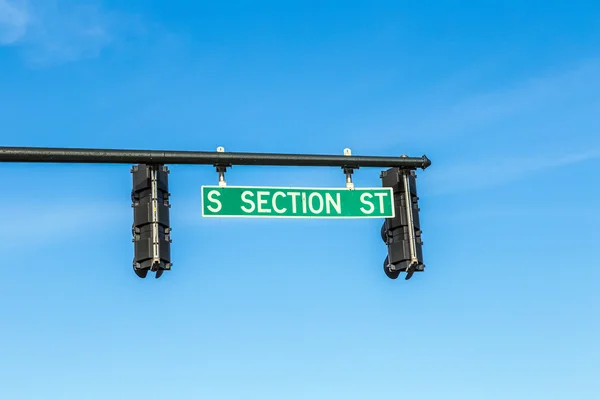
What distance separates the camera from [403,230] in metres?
13.2

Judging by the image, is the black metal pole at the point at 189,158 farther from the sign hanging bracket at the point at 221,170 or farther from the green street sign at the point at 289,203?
the green street sign at the point at 289,203

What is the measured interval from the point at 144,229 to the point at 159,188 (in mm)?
572

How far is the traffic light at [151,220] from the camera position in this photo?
1180 cm

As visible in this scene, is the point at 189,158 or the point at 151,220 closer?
the point at 151,220

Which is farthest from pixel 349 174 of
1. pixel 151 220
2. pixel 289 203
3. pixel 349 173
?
pixel 151 220

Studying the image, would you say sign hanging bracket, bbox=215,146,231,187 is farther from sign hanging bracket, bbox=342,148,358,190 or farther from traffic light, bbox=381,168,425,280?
traffic light, bbox=381,168,425,280

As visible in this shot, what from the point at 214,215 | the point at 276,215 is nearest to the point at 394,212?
the point at 276,215

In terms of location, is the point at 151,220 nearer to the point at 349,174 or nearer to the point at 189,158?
the point at 189,158

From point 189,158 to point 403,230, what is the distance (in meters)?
3.02

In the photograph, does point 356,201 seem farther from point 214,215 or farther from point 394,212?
point 214,215

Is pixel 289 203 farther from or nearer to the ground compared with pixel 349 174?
nearer to the ground

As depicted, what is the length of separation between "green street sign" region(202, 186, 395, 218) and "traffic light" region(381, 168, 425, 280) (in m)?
0.15

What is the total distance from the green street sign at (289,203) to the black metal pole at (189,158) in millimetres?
353

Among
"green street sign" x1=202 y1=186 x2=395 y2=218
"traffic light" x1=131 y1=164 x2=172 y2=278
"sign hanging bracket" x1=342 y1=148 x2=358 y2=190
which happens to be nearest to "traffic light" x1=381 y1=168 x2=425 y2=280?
"green street sign" x1=202 y1=186 x2=395 y2=218
